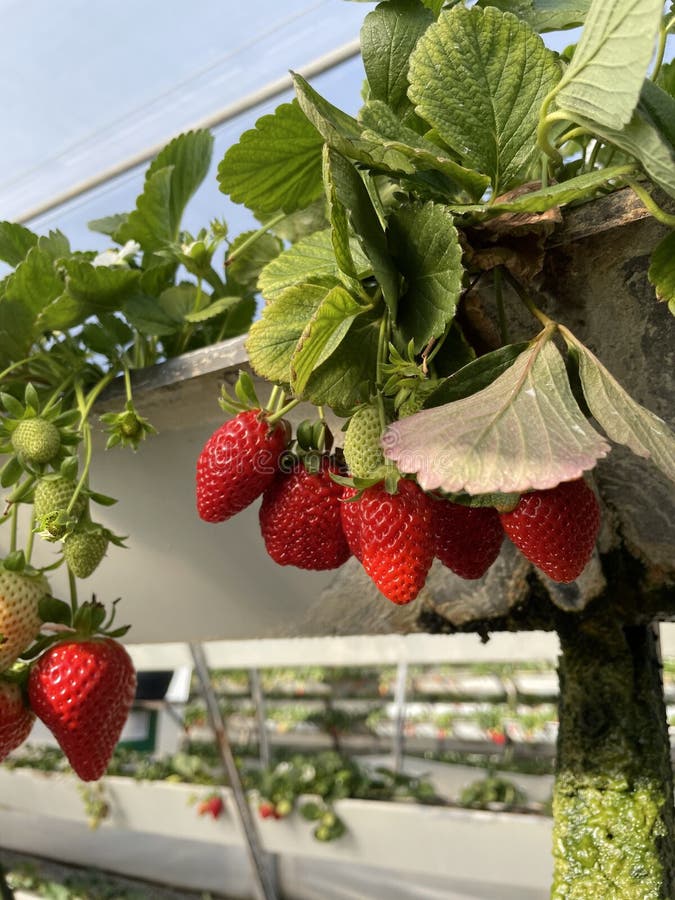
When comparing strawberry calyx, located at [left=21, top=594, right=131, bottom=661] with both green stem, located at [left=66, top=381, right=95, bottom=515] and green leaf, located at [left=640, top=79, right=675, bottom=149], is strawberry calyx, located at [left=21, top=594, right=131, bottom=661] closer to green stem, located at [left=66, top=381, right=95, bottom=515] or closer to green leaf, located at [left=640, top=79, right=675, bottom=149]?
green stem, located at [left=66, top=381, right=95, bottom=515]

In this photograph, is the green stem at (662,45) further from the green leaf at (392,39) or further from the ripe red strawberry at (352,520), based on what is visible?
the ripe red strawberry at (352,520)

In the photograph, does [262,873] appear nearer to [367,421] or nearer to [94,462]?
[94,462]

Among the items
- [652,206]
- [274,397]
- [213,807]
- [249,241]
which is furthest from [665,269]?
[213,807]

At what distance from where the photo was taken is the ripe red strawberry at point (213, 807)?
7.09 ft

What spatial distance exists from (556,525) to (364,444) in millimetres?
96

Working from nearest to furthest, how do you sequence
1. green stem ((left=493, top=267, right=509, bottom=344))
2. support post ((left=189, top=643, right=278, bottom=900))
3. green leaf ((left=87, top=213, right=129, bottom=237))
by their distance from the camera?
green stem ((left=493, top=267, right=509, bottom=344)) → green leaf ((left=87, top=213, right=129, bottom=237)) → support post ((left=189, top=643, right=278, bottom=900))

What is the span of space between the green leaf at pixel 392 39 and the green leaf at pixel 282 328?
0.43 feet

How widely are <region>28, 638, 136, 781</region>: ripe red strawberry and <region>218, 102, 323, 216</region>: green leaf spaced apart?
0.34 m

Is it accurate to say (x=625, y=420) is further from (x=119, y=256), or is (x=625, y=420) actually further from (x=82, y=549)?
(x=119, y=256)

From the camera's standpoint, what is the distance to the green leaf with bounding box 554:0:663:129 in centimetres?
26

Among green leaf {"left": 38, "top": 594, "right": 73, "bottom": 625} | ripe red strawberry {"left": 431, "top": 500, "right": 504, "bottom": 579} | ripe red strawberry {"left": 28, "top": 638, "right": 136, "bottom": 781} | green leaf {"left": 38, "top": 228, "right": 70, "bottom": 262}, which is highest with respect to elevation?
green leaf {"left": 38, "top": 228, "right": 70, "bottom": 262}

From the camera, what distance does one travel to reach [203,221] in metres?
1.46

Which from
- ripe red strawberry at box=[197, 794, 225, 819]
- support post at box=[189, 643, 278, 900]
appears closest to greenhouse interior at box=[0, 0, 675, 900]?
support post at box=[189, 643, 278, 900]

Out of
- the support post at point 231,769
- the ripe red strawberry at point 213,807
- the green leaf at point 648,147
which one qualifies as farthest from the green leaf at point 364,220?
the ripe red strawberry at point 213,807
